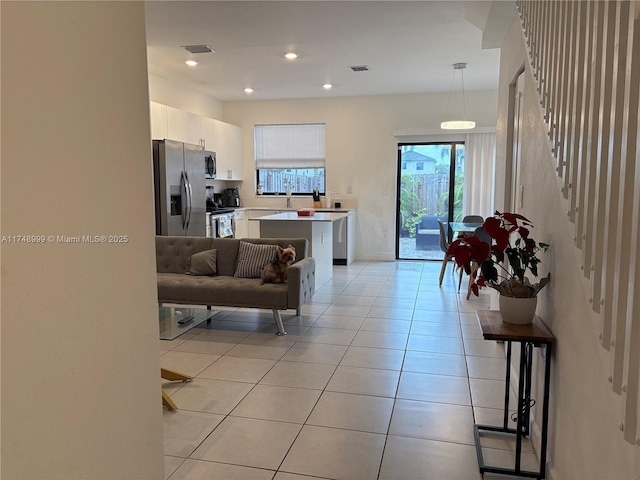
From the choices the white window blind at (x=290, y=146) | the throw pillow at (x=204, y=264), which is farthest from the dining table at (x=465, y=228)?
the white window blind at (x=290, y=146)

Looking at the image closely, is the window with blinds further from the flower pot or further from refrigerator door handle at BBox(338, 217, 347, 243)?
the flower pot

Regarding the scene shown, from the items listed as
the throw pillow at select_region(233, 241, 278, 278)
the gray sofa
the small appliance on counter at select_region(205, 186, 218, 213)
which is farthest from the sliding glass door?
the throw pillow at select_region(233, 241, 278, 278)

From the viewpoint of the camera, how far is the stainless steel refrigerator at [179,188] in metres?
5.88

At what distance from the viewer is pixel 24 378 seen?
1059 millimetres

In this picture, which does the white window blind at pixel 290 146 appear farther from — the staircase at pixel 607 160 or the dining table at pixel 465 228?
the staircase at pixel 607 160

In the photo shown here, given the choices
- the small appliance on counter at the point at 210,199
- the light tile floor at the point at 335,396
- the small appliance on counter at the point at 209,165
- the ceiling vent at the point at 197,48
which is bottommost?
the light tile floor at the point at 335,396

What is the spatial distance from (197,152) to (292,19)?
9.39ft

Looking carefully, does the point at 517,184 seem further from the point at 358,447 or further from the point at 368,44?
the point at 368,44

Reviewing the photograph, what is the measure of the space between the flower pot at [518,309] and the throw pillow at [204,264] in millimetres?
3109

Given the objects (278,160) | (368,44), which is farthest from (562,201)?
(278,160)

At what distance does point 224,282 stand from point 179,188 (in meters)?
2.37

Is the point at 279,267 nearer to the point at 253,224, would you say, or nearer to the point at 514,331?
the point at 514,331

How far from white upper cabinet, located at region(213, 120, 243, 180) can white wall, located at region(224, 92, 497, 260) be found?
495mm

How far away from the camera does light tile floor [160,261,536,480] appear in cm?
228
